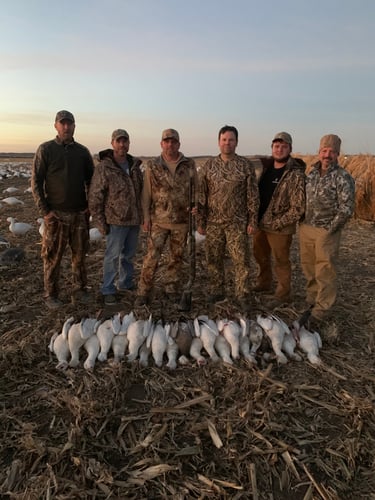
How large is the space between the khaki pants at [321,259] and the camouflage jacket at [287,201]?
21 cm

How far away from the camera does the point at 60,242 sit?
17.3 feet

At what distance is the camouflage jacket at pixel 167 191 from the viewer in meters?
5.09

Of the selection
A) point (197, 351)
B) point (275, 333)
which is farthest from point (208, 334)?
point (275, 333)

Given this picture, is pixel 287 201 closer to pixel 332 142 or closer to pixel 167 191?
pixel 332 142

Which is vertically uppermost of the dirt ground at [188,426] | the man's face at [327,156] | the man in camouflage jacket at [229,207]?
the man's face at [327,156]

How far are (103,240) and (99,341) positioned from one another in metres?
4.80

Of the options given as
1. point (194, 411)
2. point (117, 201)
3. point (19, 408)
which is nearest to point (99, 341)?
point (19, 408)

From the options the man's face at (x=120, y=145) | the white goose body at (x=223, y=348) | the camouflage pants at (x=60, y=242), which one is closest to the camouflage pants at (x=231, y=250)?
the white goose body at (x=223, y=348)

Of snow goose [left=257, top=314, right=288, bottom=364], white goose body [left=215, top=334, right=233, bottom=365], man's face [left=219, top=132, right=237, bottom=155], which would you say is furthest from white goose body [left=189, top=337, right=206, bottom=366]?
man's face [left=219, top=132, right=237, bottom=155]

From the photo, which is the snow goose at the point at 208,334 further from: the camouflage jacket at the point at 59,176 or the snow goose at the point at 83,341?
the camouflage jacket at the point at 59,176

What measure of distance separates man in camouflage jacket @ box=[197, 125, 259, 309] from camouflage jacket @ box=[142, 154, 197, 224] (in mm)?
206

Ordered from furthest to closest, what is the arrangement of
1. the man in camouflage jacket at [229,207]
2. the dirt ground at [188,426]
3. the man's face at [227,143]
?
the man in camouflage jacket at [229,207] < the man's face at [227,143] < the dirt ground at [188,426]

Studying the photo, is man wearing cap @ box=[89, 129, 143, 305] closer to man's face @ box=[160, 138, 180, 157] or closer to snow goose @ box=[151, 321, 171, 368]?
man's face @ box=[160, 138, 180, 157]

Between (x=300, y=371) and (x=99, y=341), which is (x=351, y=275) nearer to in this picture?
(x=300, y=371)
